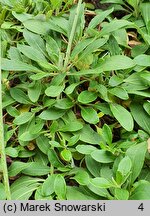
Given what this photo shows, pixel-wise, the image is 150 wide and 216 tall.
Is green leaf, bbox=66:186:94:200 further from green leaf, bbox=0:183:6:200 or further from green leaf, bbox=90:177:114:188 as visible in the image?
green leaf, bbox=0:183:6:200

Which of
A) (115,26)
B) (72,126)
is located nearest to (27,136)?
(72,126)

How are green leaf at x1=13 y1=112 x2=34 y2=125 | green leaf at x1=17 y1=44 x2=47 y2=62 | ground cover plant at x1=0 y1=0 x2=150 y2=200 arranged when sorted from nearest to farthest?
ground cover plant at x1=0 y1=0 x2=150 y2=200
green leaf at x1=13 y1=112 x2=34 y2=125
green leaf at x1=17 y1=44 x2=47 y2=62

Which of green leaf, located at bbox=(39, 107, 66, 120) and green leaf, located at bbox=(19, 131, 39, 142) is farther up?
green leaf, located at bbox=(39, 107, 66, 120)

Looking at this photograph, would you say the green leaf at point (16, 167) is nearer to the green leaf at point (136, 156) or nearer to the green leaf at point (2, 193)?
the green leaf at point (2, 193)

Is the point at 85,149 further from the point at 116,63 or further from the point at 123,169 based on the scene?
the point at 116,63

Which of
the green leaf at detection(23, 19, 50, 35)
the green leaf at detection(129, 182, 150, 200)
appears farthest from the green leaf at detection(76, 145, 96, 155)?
the green leaf at detection(23, 19, 50, 35)

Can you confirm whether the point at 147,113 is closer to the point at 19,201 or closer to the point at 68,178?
the point at 68,178

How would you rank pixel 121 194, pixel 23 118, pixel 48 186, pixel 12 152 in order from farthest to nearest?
pixel 23 118, pixel 12 152, pixel 48 186, pixel 121 194
